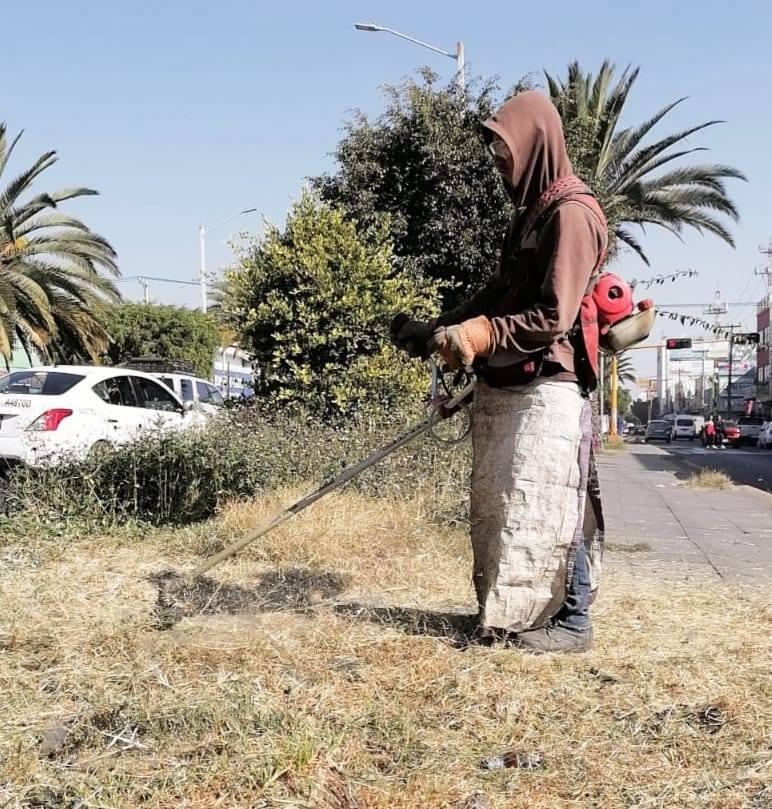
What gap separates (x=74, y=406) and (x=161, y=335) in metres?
21.5

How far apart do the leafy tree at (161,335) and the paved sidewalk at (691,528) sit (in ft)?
63.9

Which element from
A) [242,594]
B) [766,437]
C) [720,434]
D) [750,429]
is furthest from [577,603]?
[750,429]

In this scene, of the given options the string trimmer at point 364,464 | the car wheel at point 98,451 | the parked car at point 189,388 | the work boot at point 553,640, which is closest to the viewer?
the work boot at point 553,640

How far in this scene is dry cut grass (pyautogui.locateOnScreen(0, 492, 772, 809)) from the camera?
8.33 feet

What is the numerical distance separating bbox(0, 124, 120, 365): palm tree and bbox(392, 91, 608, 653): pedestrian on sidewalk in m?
14.9

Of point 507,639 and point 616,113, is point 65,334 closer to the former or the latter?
point 616,113

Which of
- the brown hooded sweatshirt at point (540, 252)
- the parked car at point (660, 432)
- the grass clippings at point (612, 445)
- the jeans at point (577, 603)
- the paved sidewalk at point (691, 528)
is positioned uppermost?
the brown hooded sweatshirt at point (540, 252)

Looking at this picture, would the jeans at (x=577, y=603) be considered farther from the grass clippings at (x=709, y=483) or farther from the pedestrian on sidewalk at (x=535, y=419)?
the grass clippings at (x=709, y=483)

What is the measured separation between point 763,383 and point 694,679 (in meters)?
81.8

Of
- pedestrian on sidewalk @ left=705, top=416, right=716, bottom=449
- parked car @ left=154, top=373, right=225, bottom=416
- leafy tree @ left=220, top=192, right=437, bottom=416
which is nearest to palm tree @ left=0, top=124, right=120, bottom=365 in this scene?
parked car @ left=154, top=373, right=225, bottom=416

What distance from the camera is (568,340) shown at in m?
3.67

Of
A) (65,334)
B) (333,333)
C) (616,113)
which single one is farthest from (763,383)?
(333,333)

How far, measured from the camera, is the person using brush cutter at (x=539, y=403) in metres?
3.57

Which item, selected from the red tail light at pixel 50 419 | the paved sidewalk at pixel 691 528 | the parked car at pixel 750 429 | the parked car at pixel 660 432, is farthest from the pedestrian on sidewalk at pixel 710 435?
the red tail light at pixel 50 419
